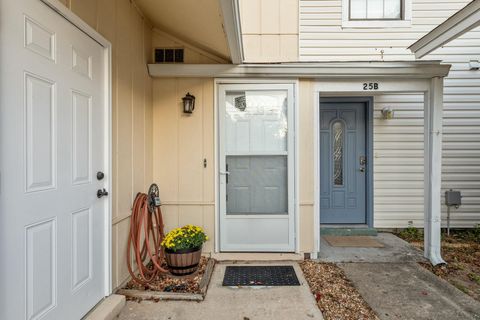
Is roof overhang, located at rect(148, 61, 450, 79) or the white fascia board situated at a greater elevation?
the white fascia board

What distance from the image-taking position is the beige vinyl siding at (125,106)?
7.93 ft

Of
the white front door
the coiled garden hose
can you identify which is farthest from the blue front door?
Answer: the white front door

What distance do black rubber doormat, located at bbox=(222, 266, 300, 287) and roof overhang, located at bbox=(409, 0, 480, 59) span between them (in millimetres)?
2788

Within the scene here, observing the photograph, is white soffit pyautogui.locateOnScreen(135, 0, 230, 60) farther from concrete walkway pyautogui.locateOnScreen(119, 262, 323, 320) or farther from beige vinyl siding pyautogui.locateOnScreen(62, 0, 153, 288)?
concrete walkway pyautogui.locateOnScreen(119, 262, 323, 320)

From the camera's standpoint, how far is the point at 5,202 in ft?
4.60

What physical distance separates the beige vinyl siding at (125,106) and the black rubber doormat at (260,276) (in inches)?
40.4

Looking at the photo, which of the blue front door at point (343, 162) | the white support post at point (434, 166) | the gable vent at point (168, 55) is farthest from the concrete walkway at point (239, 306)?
the gable vent at point (168, 55)

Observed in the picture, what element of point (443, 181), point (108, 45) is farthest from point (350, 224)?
point (108, 45)

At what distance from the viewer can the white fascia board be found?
2160 millimetres

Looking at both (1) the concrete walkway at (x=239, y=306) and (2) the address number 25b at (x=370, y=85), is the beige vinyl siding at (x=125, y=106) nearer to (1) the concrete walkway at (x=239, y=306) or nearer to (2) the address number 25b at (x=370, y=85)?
(1) the concrete walkway at (x=239, y=306)

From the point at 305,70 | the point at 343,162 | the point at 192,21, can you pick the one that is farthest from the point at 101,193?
the point at 343,162

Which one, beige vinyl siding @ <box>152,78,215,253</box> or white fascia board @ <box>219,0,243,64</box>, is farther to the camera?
beige vinyl siding @ <box>152,78,215,253</box>

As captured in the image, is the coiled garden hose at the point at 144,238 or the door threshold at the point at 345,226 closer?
the coiled garden hose at the point at 144,238

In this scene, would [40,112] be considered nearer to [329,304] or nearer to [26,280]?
[26,280]
